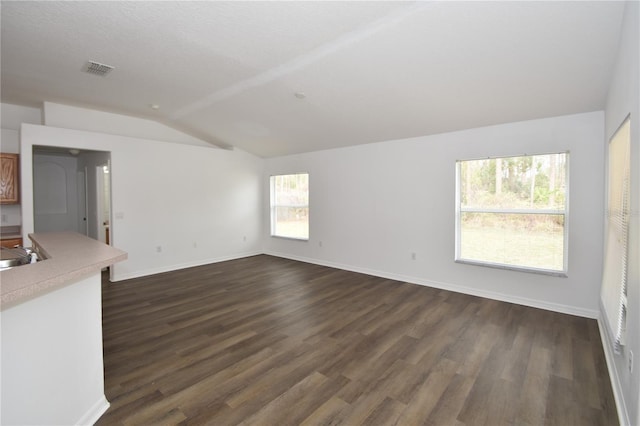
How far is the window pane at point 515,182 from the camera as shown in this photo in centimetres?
359

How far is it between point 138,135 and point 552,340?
7.07m

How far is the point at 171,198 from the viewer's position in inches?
225

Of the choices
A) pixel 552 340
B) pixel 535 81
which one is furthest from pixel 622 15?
pixel 552 340

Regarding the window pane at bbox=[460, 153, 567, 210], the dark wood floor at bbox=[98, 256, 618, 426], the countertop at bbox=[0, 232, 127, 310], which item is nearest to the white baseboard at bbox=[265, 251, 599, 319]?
the dark wood floor at bbox=[98, 256, 618, 426]

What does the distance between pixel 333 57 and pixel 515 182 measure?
9.30 ft

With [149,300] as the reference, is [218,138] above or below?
above

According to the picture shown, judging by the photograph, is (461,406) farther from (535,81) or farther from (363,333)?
(535,81)

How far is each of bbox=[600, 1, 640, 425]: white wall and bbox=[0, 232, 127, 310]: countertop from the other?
2885 mm

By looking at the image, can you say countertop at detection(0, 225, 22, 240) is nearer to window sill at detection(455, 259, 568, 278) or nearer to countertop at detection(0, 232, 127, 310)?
countertop at detection(0, 232, 127, 310)

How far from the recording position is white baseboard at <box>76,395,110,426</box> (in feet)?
5.76

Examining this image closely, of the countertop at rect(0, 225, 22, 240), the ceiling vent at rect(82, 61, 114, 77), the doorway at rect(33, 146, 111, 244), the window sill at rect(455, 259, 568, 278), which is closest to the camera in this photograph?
the ceiling vent at rect(82, 61, 114, 77)

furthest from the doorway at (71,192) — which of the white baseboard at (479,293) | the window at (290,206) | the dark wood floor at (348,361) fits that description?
the white baseboard at (479,293)

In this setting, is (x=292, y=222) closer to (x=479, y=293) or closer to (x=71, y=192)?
(x=479, y=293)

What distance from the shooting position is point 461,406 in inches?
77.8
